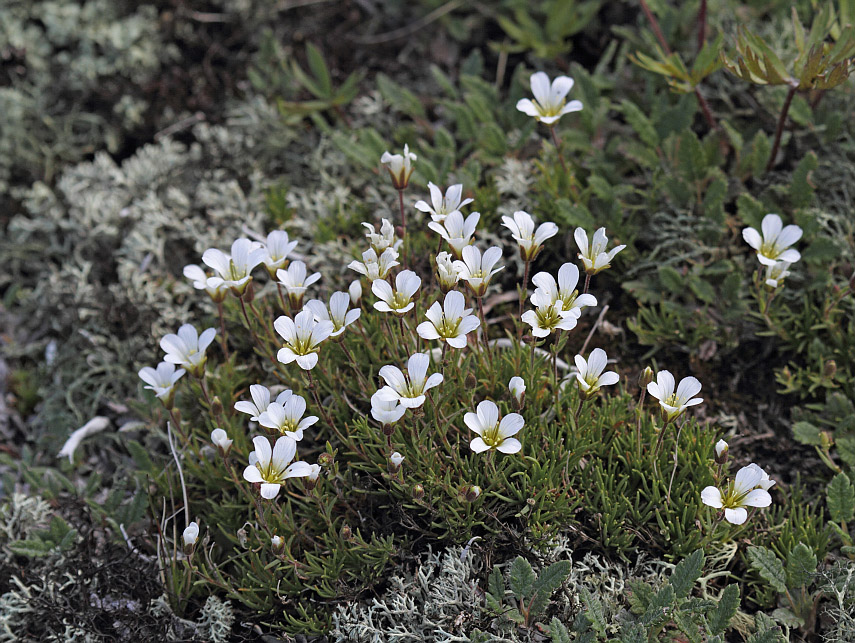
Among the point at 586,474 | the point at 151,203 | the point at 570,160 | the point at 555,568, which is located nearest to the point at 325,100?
the point at 151,203

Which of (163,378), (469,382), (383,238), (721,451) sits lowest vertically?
(469,382)

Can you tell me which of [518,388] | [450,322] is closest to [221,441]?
[450,322]

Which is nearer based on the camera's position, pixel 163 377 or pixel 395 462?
pixel 395 462

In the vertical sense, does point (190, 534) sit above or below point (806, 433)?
above

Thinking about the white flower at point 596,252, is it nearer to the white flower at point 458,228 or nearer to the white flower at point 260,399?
the white flower at point 458,228

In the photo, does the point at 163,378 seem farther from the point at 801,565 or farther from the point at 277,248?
the point at 801,565

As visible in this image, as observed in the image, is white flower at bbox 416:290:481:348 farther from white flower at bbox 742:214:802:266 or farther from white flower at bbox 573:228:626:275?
white flower at bbox 742:214:802:266

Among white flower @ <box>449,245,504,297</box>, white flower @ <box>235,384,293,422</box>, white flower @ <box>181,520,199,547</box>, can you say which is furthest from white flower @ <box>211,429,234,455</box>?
white flower @ <box>449,245,504,297</box>

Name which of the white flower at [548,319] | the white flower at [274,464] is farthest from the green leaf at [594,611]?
the white flower at [274,464]
